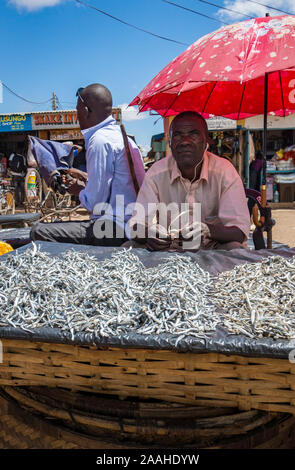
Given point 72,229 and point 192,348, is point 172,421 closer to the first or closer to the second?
point 192,348

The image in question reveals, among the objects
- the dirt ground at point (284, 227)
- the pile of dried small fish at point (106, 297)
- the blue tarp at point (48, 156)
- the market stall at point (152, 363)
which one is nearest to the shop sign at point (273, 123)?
the dirt ground at point (284, 227)

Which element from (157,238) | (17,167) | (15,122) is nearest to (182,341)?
(157,238)

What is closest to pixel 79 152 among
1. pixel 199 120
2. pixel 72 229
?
pixel 72 229

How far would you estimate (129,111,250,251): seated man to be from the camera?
2.56 metres

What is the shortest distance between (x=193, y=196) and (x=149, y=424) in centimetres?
178

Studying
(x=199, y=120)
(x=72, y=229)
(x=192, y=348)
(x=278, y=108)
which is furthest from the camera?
(x=278, y=108)

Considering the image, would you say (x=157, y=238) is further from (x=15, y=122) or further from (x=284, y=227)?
(x=15, y=122)

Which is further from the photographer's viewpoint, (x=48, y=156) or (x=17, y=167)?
(x=17, y=167)

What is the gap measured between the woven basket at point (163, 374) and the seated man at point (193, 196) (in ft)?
3.90

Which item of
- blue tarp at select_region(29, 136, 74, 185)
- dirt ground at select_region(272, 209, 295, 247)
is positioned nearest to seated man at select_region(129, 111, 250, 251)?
blue tarp at select_region(29, 136, 74, 185)

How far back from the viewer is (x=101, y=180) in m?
2.89

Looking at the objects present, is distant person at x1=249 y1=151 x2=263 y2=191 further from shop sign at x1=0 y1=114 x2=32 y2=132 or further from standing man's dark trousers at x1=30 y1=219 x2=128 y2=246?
shop sign at x1=0 y1=114 x2=32 y2=132
